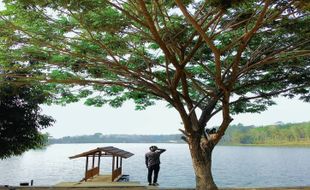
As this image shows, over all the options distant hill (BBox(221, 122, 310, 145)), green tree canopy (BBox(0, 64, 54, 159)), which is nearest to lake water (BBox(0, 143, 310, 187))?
green tree canopy (BBox(0, 64, 54, 159))

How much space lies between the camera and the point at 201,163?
1088 cm

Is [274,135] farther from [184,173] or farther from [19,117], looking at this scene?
[19,117]

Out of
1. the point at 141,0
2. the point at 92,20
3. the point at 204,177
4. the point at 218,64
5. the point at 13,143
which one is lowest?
the point at 204,177

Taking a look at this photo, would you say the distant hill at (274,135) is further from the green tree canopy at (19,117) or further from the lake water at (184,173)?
the green tree canopy at (19,117)

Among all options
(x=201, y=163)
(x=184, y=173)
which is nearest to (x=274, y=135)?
(x=184, y=173)

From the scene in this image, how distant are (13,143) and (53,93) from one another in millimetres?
2402

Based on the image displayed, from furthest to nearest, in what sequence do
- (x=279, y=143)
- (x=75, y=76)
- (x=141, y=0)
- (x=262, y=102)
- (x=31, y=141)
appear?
(x=279, y=143) < (x=262, y=102) < (x=31, y=141) < (x=75, y=76) < (x=141, y=0)

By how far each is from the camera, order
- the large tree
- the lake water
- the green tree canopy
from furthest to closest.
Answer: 1. the lake water
2. the green tree canopy
3. the large tree

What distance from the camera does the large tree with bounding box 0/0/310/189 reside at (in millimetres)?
8023

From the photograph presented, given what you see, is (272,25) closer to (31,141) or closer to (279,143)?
(31,141)

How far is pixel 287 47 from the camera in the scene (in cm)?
1009

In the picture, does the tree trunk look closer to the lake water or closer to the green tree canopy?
the green tree canopy

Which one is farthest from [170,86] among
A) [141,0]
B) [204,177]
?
[141,0]

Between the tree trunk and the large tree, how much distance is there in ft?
0.10
